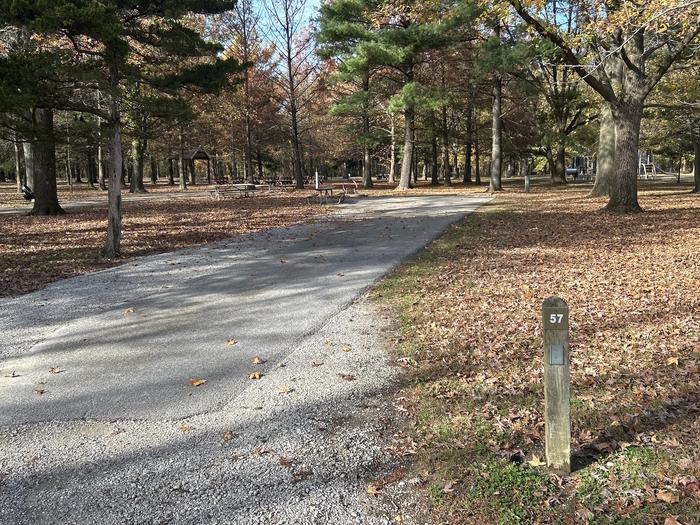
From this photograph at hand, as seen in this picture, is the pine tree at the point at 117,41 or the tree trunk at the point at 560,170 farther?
the tree trunk at the point at 560,170

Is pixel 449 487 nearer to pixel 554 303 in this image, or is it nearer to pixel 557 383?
pixel 557 383

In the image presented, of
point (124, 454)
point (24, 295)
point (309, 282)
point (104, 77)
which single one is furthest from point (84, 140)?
point (124, 454)

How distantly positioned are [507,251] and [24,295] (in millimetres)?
7910

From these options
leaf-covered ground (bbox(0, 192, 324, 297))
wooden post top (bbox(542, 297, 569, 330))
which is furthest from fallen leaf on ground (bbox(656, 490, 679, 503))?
leaf-covered ground (bbox(0, 192, 324, 297))

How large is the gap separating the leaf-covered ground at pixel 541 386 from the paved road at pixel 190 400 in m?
0.48

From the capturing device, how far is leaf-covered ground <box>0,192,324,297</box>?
30.9 ft

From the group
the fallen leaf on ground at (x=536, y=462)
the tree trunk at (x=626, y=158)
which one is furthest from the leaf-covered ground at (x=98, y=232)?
the tree trunk at (x=626, y=158)

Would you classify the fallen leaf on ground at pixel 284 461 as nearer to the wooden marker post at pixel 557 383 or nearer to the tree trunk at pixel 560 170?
the wooden marker post at pixel 557 383

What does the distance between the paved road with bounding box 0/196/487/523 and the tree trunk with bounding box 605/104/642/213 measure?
1001cm

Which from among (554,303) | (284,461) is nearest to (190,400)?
(284,461)

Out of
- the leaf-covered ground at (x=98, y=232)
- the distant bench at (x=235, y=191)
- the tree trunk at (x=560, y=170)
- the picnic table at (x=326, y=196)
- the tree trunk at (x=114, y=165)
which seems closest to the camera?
the leaf-covered ground at (x=98, y=232)

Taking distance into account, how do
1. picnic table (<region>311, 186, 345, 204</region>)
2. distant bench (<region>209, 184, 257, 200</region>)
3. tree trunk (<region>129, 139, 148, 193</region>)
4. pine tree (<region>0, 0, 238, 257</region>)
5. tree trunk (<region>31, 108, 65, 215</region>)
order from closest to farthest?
pine tree (<region>0, 0, 238, 257</region>) → tree trunk (<region>31, 108, 65, 215</region>) → picnic table (<region>311, 186, 345, 204</region>) → distant bench (<region>209, 184, 257, 200</region>) → tree trunk (<region>129, 139, 148, 193</region>)

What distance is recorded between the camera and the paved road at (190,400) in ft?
9.65

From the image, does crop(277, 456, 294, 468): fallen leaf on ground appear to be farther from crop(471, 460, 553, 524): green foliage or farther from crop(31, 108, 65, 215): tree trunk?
crop(31, 108, 65, 215): tree trunk
